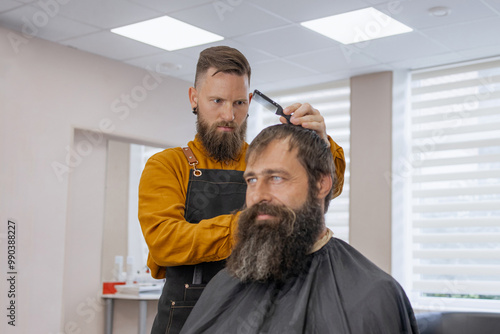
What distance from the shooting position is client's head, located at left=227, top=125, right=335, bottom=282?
1630 mm

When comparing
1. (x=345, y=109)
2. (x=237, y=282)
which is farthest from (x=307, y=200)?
(x=345, y=109)

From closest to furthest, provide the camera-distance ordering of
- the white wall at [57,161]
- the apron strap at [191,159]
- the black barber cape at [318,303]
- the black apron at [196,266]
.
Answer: the black barber cape at [318,303]
the black apron at [196,266]
the apron strap at [191,159]
the white wall at [57,161]

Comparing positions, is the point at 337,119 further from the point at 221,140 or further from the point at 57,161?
the point at 221,140

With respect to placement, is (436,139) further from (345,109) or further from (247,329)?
(247,329)

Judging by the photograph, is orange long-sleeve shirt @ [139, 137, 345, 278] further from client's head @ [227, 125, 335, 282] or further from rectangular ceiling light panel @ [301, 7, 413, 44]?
rectangular ceiling light panel @ [301, 7, 413, 44]

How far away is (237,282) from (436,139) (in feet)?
14.2

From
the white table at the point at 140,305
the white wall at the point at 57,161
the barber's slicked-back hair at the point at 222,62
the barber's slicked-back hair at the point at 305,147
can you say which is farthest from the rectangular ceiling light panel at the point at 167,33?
the barber's slicked-back hair at the point at 305,147

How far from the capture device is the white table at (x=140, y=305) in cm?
519

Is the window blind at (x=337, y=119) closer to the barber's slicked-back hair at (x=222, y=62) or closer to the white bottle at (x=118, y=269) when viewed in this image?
the white bottle at (x=118, y=269)

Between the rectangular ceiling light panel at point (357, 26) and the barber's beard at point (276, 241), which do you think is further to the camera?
the rectangular ceiling light panel at point (357, 26)

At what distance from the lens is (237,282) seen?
181 cm

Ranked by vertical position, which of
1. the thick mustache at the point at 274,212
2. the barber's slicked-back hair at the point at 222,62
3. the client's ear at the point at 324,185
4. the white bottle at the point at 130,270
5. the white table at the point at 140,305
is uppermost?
the barber's slicked-back hair at the point at 222,62

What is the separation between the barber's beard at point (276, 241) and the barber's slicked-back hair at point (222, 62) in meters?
0.47

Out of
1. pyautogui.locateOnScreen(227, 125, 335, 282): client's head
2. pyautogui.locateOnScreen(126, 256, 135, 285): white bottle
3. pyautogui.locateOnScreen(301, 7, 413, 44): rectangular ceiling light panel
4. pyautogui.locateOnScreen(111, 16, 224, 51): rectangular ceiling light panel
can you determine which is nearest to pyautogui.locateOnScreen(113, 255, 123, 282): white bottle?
pyautogui.locateOnScreen(126, 256, 135, 285): white bottle
